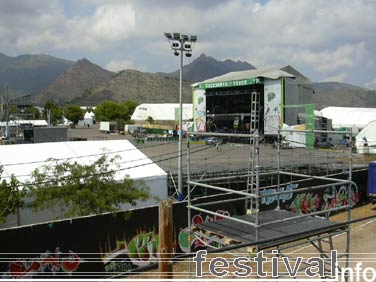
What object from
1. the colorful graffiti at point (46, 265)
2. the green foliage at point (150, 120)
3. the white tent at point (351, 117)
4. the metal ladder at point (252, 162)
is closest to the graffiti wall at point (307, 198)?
the metal ladder at point (252, 162)

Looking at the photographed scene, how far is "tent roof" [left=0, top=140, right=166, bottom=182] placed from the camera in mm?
18039

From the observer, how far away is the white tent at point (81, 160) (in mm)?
17781

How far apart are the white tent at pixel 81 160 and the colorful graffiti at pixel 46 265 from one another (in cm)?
408

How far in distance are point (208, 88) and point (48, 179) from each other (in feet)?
229

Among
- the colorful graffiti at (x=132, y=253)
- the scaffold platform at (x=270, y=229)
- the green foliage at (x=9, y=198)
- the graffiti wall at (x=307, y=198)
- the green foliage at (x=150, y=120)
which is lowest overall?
the colorful graffiti at (x=132, y=253)

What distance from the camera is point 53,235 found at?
12867 mm

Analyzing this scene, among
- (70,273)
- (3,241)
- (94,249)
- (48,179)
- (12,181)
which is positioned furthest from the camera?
(48,179)

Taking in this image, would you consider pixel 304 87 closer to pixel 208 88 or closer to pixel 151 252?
pixel 208 88

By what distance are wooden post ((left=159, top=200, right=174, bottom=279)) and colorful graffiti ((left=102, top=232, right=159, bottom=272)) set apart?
8.41 metres

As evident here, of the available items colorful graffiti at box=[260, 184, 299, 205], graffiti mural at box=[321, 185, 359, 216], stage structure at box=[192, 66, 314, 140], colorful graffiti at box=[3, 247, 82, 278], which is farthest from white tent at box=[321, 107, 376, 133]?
colorful graffiti at box=[3, 247, 82, 278]

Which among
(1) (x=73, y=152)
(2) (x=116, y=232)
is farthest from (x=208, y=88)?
(2) (x=116, y=232)

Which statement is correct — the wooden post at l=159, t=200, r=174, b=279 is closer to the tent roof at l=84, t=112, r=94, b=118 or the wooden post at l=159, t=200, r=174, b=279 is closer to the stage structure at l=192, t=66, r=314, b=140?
the stage structure at l=192, t=66, r=314, b=140

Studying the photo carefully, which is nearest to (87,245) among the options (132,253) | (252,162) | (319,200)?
(132,253)

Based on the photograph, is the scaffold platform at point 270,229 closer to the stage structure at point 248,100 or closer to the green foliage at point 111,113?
the stage structure at point 248,100
